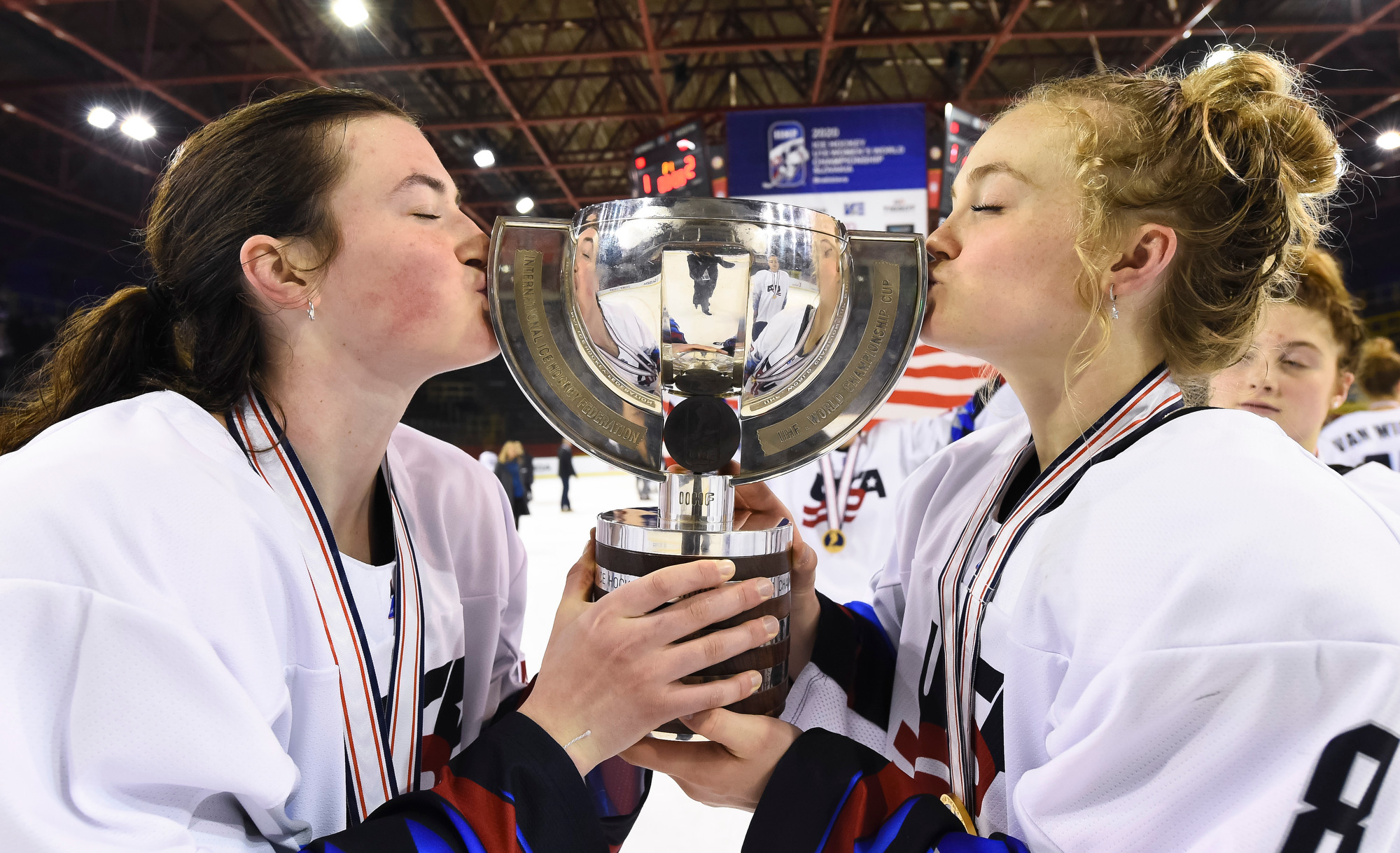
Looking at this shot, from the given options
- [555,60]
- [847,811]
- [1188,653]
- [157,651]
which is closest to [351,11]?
[555,60]

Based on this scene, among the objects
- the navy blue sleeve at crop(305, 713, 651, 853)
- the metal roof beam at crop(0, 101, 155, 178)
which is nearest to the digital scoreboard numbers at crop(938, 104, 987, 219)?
the navy blue sleeve at crop(305, 713, 651, 853)

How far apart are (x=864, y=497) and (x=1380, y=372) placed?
1.98 metres

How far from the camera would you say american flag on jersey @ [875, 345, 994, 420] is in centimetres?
330

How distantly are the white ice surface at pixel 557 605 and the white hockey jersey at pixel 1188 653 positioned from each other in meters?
0.65

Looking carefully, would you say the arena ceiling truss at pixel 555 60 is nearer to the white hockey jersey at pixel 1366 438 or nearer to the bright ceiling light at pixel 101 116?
the bright ceiling light at pixel 101 116

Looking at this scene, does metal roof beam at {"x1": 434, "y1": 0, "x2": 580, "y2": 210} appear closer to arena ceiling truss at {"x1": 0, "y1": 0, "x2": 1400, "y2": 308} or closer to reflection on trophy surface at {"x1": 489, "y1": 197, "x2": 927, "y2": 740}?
arena ceiling truss at {"x1": 0, "y1": 0, "x2": 1400, "y2": 308}

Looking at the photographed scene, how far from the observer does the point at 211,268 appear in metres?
1.09

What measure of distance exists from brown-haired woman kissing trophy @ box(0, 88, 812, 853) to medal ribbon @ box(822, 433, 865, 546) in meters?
1.93

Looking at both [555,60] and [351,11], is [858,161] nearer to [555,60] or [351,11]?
[555,60]

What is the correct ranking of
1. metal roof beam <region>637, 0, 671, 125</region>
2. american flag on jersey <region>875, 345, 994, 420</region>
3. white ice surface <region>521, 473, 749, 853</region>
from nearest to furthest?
1. white ice surface <region>521, 473, 749, 853</region>
2. american flag on jersey <region>875, 345, 994, 420</region>
3. metal roof beam <region>637, 0, 671, 125</region>

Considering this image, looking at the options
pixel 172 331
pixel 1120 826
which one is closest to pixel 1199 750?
pixel 1120 826

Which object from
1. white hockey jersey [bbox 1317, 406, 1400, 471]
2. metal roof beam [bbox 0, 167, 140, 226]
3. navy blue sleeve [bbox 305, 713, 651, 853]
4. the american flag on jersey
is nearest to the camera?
navy blue sleeve [bbox 305, 713, 651, 853]

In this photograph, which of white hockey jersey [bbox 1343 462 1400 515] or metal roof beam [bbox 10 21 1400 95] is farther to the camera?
metal roof beam [bbox 10 21 1400 95]

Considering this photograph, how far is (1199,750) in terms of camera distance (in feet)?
2.19
